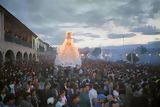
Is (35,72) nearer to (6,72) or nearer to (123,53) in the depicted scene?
(6,72)

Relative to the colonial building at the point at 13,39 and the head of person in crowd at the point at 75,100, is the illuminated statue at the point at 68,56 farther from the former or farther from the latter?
the head of person in crowd at the point at 75,100

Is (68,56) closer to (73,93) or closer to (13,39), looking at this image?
(13,39)

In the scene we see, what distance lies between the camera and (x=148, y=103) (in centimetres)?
554

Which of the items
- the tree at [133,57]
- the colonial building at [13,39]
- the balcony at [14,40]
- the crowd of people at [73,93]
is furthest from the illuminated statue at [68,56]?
the crowd of people at [73,93]

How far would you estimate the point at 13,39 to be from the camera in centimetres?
1205

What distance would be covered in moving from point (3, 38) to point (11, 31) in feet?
2.64

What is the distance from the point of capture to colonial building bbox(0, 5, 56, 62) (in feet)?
35.4

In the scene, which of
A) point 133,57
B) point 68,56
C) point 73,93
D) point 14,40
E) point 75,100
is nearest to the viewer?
point 75,100

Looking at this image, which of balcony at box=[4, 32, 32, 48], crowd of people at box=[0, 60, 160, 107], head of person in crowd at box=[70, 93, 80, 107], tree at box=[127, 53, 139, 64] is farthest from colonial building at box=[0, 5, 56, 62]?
head of person in crowd at box=[70, 93, 80, 107]

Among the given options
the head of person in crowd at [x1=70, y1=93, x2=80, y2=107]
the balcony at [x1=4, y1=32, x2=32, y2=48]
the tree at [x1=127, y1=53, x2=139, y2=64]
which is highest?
the balcony at [x1=4, y1=32, x2=32, y2=48]

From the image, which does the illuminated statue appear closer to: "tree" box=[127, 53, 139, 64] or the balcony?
the balcony

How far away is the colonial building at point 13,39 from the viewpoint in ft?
35.4

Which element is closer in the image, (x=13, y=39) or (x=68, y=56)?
(x=68, y=56)

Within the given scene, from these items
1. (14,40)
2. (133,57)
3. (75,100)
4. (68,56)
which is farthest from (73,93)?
(14,40)
